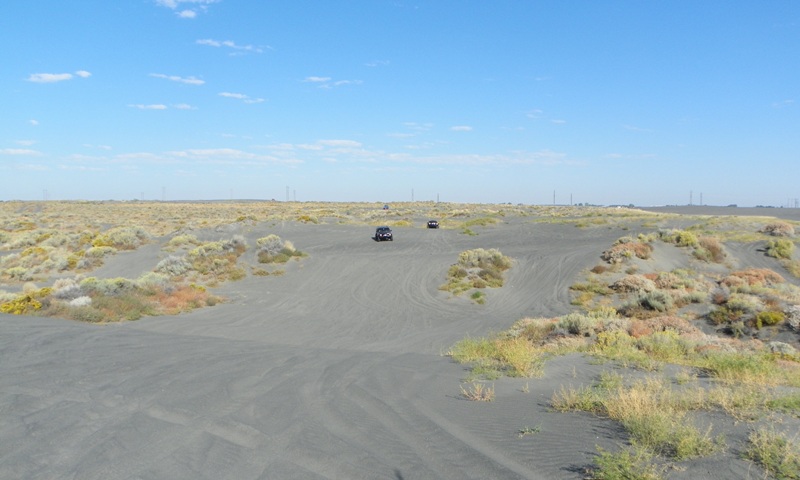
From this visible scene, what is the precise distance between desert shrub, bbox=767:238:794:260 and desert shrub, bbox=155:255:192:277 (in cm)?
4051

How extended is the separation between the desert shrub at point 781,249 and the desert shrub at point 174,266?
1595 inches

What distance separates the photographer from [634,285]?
2634 cm

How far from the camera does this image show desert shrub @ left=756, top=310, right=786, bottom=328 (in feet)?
59.4

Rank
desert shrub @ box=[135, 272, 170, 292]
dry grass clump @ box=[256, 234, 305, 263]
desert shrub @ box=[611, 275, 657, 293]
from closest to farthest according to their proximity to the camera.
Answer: desert shrub @ box=[135, 272, 170, 292] < desert shrub @ box=[611, 275, 657, 293] < dry grass clump @ box=[256, 234, 305, 263]

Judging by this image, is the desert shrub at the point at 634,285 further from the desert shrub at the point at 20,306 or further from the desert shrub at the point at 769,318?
the desert shrub at the point at 20,306

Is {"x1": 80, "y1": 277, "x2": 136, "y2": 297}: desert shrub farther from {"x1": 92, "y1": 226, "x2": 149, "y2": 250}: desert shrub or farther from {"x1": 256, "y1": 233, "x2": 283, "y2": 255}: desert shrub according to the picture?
{"x1": 92, "y1": 226, "x2": 149, "y2": 250}: desert shrub

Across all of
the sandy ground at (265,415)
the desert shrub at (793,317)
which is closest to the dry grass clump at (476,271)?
the sandy ground at (265,415)

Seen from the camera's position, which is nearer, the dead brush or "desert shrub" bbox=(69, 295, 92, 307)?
the dead brush

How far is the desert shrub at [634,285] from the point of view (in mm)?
25703

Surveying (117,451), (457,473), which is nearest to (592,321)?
(457,473)

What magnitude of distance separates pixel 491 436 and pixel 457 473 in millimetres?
1182

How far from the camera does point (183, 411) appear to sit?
7.77m

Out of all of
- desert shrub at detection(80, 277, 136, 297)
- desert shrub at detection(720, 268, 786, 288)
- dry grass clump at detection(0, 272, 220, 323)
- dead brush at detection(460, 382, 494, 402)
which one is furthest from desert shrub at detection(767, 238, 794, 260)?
desert shrub at detection(80, 277, 136, 297)

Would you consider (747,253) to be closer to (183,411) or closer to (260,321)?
(260,321)
